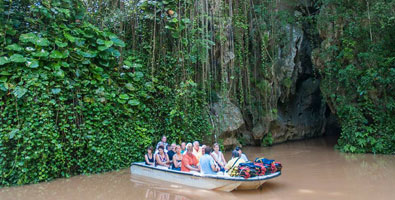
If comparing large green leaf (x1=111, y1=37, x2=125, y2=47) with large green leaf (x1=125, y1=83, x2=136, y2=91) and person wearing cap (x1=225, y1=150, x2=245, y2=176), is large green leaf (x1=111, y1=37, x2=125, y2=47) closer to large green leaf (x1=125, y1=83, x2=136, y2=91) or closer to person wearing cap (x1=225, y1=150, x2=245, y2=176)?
large green leaf (x1=125, y1=83, x2=136, y2=91)

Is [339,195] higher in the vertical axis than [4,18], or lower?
lower

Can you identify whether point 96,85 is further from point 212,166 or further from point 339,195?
point 339,195

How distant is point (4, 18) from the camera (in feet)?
22.1

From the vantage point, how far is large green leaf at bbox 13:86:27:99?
6320mm

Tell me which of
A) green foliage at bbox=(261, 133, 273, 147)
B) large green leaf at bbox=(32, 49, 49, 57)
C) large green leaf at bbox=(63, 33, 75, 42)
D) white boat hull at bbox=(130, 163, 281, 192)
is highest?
large green leaf at bbox=(63, 33, 75, 42)

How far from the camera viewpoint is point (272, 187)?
575 cm

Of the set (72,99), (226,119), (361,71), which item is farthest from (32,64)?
(361,71)

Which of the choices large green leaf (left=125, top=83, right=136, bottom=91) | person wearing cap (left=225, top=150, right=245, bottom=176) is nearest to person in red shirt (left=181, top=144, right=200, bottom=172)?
person wearing cap (left=225, top=150, right=245, bottom=176)

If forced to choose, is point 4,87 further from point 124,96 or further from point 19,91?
point 124,96

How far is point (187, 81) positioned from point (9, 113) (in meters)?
4.22

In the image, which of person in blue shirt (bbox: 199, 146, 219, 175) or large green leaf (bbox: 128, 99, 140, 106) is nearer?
person in blue shirt (bbox: 199, 146, 219, 175)

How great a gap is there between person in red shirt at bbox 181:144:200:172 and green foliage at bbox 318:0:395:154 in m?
5.92

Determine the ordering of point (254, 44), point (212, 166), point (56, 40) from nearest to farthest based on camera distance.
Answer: point (212, 166) < point (56, 40) < point (254, 44)

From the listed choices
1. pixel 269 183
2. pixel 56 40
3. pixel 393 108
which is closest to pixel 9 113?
pixel 56 40
